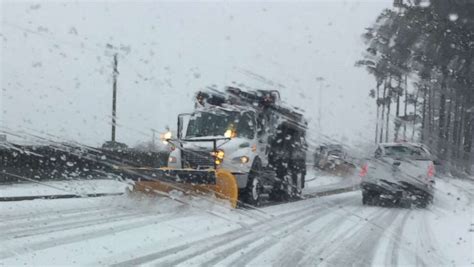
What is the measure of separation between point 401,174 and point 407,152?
2.53 feet

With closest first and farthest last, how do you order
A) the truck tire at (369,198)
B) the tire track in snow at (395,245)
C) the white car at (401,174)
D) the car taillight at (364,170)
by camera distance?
the tire track in snow at (395,245) → the white car at (401,174) → the car taillight at (364,170) → the truck tire at (369,198)

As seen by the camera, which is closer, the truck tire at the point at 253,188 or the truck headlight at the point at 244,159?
the truck headlight at the point at 244,159

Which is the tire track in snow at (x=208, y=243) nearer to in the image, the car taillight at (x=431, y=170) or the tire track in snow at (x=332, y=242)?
the tire track in snow at (x=332, y=242)

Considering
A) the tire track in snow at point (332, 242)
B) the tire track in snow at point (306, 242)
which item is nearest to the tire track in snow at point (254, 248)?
the tire track in snow at point (306, 242)

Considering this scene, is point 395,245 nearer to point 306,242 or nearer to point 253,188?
point 306,242

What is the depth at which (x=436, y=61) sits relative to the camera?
32750 millimetres

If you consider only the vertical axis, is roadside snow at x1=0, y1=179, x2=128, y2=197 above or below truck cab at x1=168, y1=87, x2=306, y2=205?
below

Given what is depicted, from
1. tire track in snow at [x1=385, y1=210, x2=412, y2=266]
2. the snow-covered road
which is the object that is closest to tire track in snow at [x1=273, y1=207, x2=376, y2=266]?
the snow-covered road

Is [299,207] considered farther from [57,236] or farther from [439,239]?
[57,236]

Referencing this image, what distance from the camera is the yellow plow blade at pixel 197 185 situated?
1233 cm

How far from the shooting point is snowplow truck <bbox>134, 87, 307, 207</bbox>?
41.0 feet

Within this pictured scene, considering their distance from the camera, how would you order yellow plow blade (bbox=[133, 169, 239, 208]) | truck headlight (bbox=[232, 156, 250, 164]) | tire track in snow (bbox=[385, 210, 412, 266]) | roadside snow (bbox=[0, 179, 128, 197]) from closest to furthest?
tire track in snow (bbox=[385, 210, 412, 266])
yellow plow blade (bbox=[133, 169, 239, 208])
truck headlight (bbox=[232, 156, 250, 164])
roadside snow (bbox=[0, 179, 128, 197])

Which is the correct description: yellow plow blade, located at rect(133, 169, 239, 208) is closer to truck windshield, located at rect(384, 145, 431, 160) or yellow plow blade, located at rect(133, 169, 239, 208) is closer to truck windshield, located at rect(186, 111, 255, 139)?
truck windshield, located at rect(186, 111, 255, 139)

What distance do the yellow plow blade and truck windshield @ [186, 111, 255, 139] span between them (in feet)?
7.14
